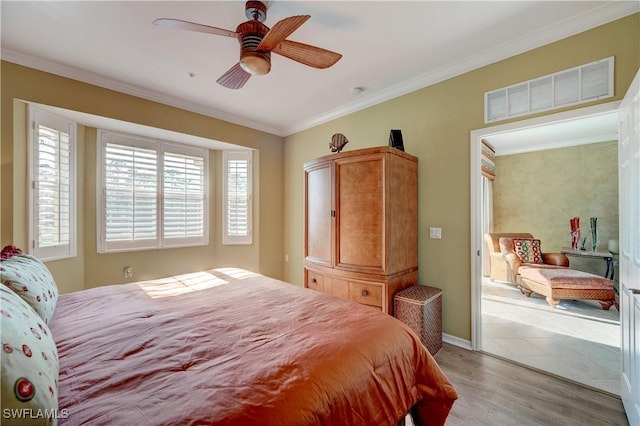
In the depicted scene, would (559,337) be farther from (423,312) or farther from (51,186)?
(51,186)

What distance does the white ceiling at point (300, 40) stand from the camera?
6.32 feet

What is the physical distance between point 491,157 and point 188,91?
18.8 feet

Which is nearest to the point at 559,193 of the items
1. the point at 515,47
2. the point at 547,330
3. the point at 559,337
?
the point at 547,330

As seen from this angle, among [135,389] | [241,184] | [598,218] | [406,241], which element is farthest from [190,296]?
[598,218]

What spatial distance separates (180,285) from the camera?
2141 millimetres

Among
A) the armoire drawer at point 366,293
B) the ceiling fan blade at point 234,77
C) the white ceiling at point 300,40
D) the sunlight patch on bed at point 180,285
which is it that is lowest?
the armoire drawer at point 366,293

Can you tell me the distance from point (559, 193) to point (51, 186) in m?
7.71

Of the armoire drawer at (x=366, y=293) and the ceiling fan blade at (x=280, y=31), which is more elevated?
the ceiling fan blade at (x=280, y=31)

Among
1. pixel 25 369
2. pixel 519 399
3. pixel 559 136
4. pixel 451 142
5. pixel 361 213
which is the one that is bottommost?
pixel 519 399

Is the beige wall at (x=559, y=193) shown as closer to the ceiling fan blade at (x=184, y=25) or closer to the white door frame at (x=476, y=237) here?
the white door frame at (x=476, y=237)

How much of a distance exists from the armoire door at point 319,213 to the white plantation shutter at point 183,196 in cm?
196

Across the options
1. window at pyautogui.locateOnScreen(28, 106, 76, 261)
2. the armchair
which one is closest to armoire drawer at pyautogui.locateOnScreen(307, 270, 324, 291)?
window at pyautogui.locateOnScreen(28, 106, 76, 261)

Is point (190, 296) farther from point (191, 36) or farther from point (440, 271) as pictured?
point (440, 271)

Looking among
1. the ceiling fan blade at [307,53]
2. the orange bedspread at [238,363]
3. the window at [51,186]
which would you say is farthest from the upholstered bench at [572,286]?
the window at [51,186]
